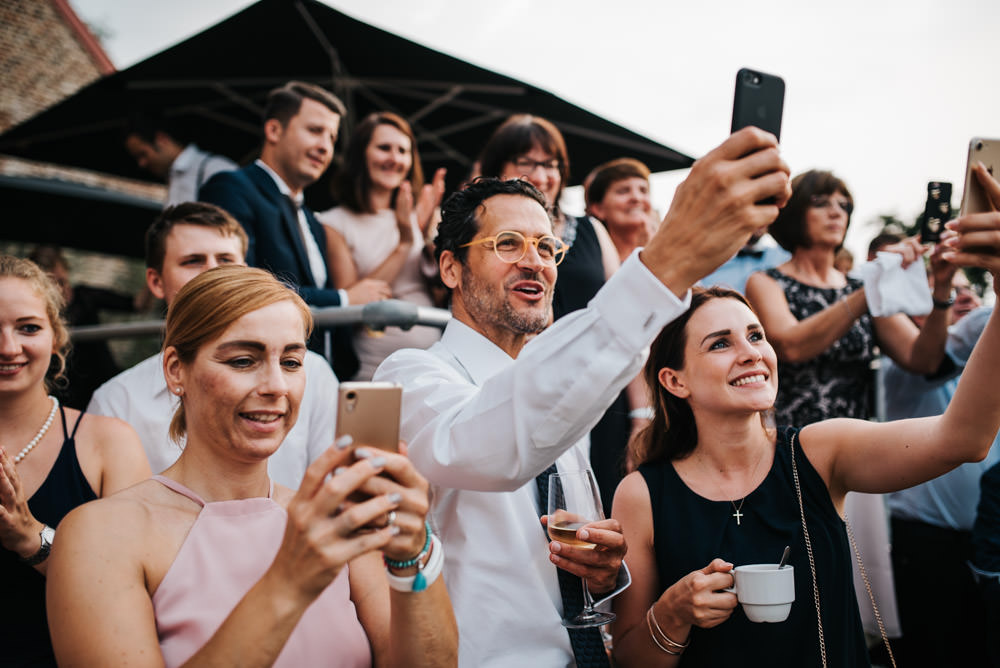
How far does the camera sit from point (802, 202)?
401 cm

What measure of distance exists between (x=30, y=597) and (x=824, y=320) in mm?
3369

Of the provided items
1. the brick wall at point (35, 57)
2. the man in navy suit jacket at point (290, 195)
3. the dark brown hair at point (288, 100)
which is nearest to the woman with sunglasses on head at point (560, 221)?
the man in navy suit jacket at point (290, 195)

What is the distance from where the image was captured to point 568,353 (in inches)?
55.6

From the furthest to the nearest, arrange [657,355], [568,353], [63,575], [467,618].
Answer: [657,355] → [467,618] → [63,575] → [568,353]

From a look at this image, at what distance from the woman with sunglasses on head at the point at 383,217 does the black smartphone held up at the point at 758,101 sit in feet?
8.84

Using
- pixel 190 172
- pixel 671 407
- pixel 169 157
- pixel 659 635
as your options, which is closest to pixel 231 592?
pixel 659 635

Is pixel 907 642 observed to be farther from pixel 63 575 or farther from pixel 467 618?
pixel 63 575

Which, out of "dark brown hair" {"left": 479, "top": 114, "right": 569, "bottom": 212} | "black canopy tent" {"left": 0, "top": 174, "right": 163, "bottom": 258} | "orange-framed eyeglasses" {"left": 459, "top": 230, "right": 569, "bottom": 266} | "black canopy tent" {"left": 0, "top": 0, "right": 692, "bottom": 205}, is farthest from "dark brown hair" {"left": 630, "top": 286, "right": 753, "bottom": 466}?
"black canopy tent" {"left": 0, "top": 174, "right": 163, "bottom": 258}

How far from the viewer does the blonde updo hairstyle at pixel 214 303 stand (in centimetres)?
187

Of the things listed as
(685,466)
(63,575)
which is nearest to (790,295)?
(685,466)

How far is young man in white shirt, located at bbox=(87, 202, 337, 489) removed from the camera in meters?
2.94

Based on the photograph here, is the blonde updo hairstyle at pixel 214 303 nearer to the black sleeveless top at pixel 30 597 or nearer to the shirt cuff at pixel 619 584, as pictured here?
the black sleeveless top at pixel 30 597

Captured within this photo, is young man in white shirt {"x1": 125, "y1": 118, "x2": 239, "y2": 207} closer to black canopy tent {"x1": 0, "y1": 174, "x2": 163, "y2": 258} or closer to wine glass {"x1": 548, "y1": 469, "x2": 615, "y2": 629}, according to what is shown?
black canopy tent {"x1": 0, "y1": 174, "x2": 163, "y2": 258}

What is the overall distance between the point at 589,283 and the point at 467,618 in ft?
6.62
